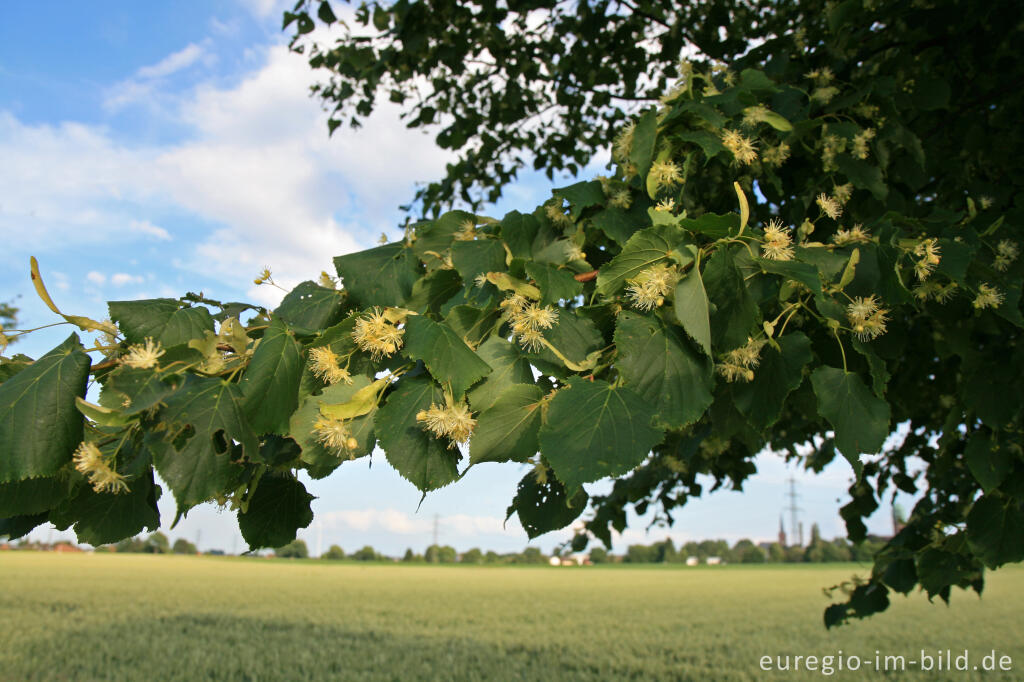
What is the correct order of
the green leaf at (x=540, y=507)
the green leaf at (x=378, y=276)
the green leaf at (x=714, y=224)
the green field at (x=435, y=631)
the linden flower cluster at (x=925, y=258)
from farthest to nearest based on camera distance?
the green field at (x=435, y=631) < the green leaf at (x=378, y=276) < the linden flower cluster at (x=925, y=258) < the green leaf at (x=540, y=507) < the green leaf at (x=714, y=224)

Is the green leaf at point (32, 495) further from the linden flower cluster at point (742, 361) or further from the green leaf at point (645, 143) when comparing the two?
the green leaf at point (645, 143)

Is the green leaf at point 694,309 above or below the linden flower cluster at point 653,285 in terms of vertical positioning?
below

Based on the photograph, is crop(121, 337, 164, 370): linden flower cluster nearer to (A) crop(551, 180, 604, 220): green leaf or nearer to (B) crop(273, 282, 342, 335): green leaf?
(B) crop(273, 282, 342, 335): green leaf

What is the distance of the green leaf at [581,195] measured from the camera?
194 cm

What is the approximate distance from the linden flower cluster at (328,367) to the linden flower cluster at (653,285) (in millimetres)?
668

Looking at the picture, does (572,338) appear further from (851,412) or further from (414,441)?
(851,412)

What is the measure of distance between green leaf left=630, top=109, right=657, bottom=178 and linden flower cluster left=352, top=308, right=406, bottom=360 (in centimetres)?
97

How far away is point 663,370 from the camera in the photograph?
1328mm

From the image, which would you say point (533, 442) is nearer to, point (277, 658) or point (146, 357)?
point (146, 357)

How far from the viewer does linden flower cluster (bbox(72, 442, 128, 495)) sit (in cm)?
115

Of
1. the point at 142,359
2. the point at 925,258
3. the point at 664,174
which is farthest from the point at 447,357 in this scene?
the point at 925,258

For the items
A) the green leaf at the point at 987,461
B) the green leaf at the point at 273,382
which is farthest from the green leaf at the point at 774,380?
the green leaf at the point at 987,461

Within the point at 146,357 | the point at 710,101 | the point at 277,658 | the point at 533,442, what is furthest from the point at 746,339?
the point at 277,658

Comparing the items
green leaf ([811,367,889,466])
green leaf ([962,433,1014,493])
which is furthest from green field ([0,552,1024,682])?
green leaf ([811,367,889,466])
